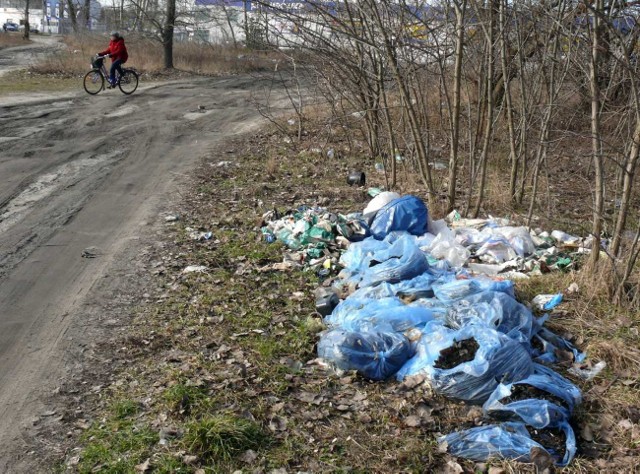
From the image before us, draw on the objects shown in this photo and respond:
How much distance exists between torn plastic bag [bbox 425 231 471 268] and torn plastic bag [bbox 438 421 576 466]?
9.39ft

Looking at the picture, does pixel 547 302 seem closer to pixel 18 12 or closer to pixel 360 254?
pixel 360 254

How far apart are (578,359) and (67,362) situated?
3.85 metres

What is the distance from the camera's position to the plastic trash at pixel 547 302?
568 centimetres

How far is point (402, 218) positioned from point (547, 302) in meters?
2.21

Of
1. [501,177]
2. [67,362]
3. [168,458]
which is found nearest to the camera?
[168,458]

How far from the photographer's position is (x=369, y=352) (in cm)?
480

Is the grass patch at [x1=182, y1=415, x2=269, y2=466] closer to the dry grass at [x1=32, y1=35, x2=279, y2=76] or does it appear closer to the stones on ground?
the stones on ground

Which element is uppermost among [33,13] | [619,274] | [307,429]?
[33,13]

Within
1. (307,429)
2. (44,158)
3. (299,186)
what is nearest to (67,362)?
(307,429)

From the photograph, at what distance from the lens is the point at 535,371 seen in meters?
4.61

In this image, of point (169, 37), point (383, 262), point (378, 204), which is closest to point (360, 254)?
point (383, 262)

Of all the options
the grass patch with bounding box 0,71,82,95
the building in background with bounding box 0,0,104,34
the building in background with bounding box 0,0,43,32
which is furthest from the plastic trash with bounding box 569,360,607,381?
the building in background with bounding box 0,0,43,32

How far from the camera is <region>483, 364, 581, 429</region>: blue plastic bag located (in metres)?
4.07

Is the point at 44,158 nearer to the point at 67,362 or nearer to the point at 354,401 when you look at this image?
the point at 67,362
